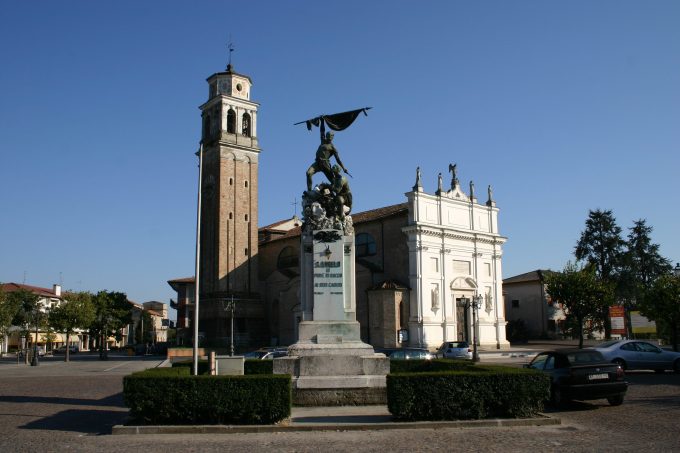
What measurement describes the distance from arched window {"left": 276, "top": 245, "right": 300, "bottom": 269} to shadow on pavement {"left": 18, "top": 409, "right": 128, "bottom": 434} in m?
45.0

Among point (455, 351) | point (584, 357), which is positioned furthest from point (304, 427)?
point (455, 351)

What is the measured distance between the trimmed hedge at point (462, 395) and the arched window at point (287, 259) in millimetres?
48253

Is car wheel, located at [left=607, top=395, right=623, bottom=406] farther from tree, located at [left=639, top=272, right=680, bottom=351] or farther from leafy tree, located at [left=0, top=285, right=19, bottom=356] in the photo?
leafy tree, located at [left=0, top=285, right=19, bottom=356]

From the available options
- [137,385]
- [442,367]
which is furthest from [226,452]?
[442,367]

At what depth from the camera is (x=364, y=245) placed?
53281 millimetres

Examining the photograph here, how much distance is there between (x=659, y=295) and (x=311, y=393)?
2491 cm

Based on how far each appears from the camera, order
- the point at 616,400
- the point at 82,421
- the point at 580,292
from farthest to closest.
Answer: the point at 580,292 → the point at 616,400 → the point at 82,421

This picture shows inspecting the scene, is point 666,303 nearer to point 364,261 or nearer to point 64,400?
point 364,261

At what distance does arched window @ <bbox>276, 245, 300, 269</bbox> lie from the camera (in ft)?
197

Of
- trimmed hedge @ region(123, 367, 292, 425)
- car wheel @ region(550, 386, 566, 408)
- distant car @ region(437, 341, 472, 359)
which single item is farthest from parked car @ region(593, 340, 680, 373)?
trimmed hedge @ region(123, 367, 292, 425)

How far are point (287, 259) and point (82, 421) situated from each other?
48.1 m

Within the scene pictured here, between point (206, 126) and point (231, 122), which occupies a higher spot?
point (206, 126)

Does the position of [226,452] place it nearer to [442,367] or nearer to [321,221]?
[321,221]

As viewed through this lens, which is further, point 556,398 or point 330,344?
point 330,344
